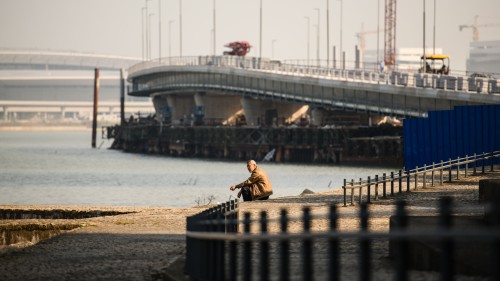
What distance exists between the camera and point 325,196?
3459 cm

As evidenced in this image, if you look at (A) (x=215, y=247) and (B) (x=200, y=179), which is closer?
(A) (x=215, y=247)

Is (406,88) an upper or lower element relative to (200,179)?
upper

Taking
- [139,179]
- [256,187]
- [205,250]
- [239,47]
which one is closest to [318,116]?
[239,47]

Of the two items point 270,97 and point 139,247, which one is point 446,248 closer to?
point 139,247

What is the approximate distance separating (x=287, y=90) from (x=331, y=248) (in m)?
96.1

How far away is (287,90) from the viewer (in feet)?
353

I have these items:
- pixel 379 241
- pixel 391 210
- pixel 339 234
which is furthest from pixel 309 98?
pixel 339 234

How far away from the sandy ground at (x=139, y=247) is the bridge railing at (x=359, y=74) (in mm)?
56435

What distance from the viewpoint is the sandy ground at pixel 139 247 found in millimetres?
17484

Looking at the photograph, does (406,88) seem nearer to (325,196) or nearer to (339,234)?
(325,196)

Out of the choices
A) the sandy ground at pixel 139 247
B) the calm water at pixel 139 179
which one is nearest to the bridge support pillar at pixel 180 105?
the calm water at pixel 139 179

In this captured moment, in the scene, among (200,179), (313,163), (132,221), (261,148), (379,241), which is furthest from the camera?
(261,148)

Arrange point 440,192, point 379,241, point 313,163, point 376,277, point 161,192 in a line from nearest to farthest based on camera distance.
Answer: point 376,277, point 379,241, point 440,192, point 161,192, point 313,163

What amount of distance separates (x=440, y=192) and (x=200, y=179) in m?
42.6
